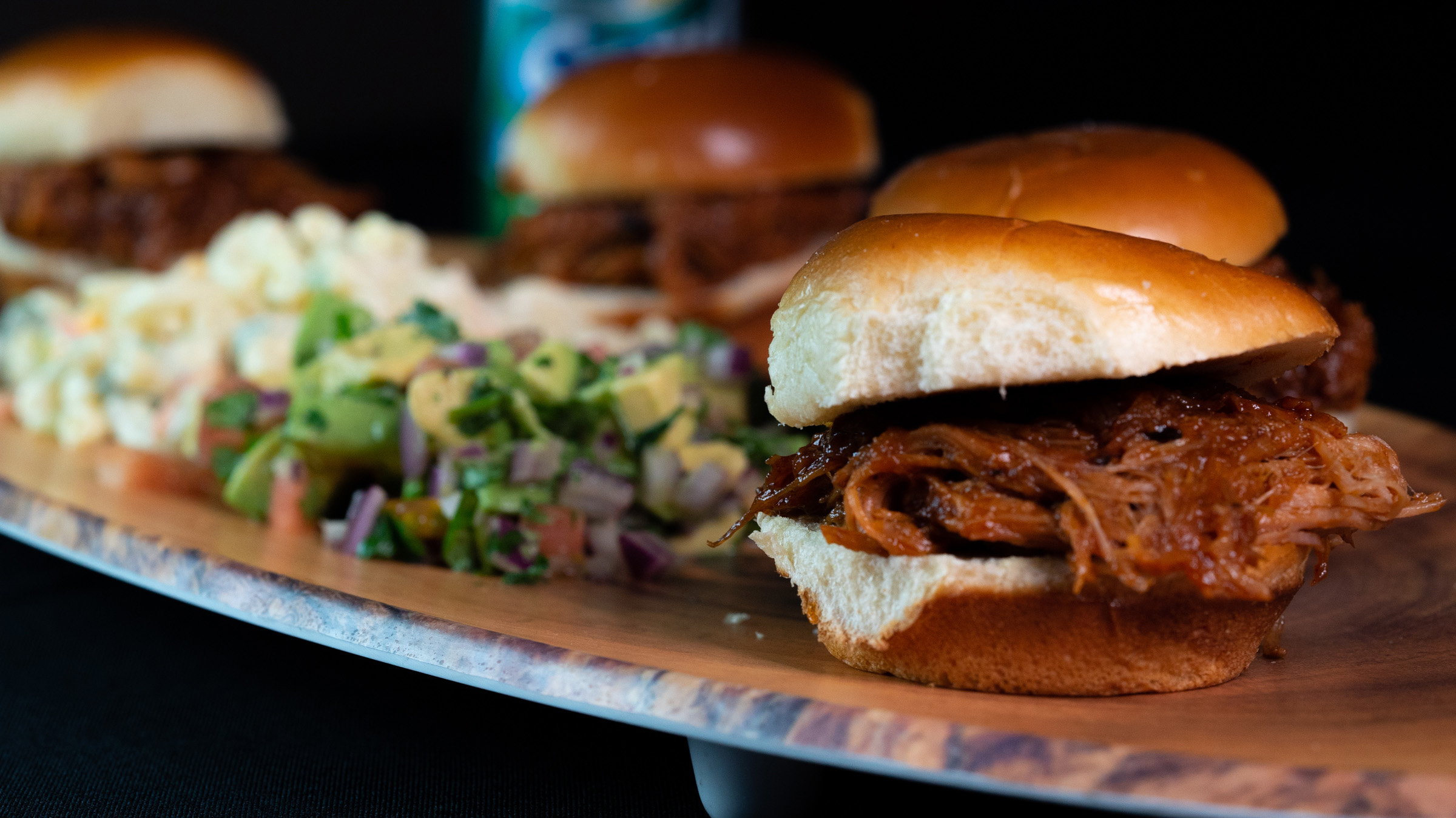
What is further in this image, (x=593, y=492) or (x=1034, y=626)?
(x=593, y=492)

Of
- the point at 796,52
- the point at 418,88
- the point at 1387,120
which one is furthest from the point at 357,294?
the point at 418,88

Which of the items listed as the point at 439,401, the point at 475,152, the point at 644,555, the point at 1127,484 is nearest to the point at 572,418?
the point at 439,401

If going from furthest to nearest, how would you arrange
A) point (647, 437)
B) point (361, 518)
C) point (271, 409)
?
point (271, 409)
point (647, 437)
point (361, 518)

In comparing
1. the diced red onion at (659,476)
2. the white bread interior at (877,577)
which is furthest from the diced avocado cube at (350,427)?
the white bread interior at (877,577)

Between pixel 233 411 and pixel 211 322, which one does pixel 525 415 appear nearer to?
pixel 233 411

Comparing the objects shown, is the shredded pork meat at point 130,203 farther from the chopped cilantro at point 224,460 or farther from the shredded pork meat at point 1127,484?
the shredded pork meat at point 1127,484
